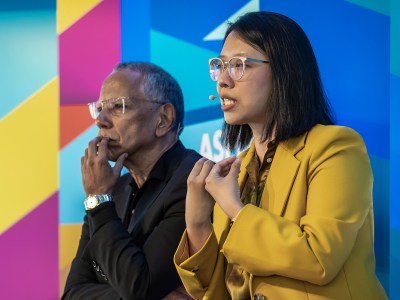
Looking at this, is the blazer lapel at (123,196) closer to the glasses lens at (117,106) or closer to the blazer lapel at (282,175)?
the glasses lens at (117,106)

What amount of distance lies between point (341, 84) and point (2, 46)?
1831 mm

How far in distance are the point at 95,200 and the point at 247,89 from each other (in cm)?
102

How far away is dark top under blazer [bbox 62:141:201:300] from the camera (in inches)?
105

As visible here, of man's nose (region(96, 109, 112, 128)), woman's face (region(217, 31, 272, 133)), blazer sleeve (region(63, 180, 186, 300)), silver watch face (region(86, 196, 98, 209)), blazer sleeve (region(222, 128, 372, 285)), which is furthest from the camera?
man's nose (region(96, 109, 112, 128))

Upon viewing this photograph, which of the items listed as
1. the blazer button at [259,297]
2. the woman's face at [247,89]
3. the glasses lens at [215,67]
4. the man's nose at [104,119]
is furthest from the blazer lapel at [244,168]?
the man's nose at [104,119]

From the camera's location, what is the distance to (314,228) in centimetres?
188

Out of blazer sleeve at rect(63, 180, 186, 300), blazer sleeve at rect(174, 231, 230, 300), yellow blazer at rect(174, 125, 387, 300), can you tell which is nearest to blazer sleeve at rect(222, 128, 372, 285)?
yellow blazer at rect(174, 125, 387, 300)

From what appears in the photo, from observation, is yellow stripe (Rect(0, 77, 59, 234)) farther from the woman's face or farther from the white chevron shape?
the woman's face

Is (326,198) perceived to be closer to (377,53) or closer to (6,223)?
(377,53)

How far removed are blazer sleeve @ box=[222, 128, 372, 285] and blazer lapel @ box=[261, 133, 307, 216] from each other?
0.03 metres

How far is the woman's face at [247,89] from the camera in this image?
7.09ft

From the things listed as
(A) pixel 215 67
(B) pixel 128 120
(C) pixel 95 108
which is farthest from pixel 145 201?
(A) pixel 215 67

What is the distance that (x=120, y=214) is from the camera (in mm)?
3182

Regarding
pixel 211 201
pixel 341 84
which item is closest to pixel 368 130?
pixel 341 84
